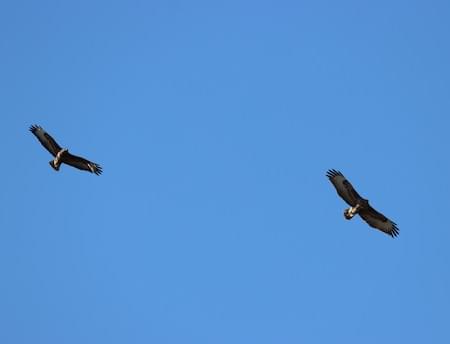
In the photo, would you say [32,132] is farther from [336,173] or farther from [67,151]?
[336,173]

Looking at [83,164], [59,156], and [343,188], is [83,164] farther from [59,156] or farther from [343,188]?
[343,188]

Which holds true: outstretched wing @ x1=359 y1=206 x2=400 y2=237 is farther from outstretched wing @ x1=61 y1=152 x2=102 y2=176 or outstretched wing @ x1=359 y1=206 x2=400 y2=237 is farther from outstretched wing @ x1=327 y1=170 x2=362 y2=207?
outstretched wing @ x1=61 y1=152 x2=102 y2=176

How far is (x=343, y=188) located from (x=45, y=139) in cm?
1273

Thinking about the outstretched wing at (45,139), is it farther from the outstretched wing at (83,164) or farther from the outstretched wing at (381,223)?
the outstretched wing at (381,223)

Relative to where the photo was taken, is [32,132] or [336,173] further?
[32,132]

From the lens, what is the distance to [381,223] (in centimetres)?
4441

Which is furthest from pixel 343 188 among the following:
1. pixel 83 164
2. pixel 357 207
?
pixel 83 164

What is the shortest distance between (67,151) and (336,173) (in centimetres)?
1123

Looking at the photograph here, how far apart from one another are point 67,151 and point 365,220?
41.3 ft

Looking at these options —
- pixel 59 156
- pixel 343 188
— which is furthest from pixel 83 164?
pixel 343 188

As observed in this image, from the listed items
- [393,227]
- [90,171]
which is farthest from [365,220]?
[90,171]

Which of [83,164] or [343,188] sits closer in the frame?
[343,188]

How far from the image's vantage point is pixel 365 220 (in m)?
44.2

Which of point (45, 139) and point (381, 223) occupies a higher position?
point (45, 139)
